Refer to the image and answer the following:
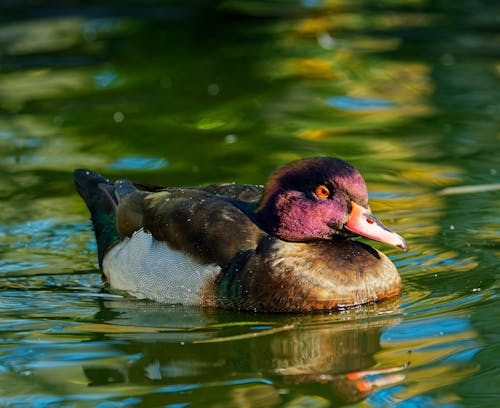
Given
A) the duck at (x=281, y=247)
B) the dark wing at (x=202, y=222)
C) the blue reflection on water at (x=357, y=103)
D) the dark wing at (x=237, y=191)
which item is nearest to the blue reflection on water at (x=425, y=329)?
the duck at (x=281, y=247)

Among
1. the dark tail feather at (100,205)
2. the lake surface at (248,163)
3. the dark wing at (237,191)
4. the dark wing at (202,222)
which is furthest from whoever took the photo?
the dark tail feather at (100,205)

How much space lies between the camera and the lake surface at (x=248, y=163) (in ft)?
21.2

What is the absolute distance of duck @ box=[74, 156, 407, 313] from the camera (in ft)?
24.6

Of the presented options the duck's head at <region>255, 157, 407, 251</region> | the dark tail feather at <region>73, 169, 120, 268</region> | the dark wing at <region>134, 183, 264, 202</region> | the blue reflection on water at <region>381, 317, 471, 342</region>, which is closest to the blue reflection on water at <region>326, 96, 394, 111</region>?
the dark tail feather at <region>73, 169, 120, 268</region>

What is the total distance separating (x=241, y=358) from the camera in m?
6.76

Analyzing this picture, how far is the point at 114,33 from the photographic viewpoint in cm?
1705

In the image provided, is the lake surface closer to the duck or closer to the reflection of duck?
the reflection of duck

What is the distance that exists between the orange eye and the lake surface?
756 mm

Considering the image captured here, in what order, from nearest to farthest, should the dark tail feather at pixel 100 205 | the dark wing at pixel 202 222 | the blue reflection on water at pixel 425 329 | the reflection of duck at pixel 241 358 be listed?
the reflection of duck at pixel 241 358 < the blue reflection on water at pixel 425 329 < the dark wing at pixel 202 222 < the dark tail feather at pixel 100 205

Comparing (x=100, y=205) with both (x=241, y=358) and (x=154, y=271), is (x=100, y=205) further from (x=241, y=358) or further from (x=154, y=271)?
(x=241, y=358)

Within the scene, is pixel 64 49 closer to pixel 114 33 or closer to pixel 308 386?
pixel 114 33

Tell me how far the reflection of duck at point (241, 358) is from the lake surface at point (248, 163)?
0.02 m

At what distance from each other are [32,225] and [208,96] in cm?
441

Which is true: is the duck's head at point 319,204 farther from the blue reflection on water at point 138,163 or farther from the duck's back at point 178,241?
the blue reflection on water at point 138,163
